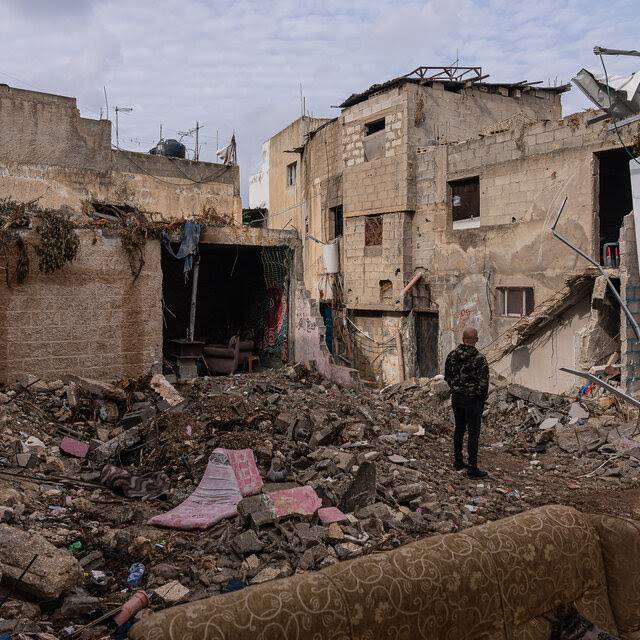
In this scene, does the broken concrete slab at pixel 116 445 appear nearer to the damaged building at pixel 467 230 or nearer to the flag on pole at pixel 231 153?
the damaged building at pixel 467 230

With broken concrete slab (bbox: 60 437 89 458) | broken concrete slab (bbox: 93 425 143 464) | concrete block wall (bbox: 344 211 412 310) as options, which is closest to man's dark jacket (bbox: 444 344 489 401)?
broken concrete slab (bbox: 93 425 143 464)

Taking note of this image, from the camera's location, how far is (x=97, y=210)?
32.1ft

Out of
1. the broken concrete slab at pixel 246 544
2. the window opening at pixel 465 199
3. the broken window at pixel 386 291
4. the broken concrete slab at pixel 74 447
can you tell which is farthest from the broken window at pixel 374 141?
the broken concrete slab at pixel 246 544

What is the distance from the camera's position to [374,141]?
53.8 ft

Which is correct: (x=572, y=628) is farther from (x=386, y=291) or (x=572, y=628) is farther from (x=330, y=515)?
(x=386, y=291)

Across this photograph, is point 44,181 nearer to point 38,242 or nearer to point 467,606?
point 38,242

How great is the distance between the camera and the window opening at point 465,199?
45.4ft

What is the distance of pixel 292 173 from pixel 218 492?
1917 cm

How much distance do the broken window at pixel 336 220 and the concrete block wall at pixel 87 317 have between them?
925 centimetres

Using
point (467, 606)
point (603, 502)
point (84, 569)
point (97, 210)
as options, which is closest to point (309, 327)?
point (97, 210)

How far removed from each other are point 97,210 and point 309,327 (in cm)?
520

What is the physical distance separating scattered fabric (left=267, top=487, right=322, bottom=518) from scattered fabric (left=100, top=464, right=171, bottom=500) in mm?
1475

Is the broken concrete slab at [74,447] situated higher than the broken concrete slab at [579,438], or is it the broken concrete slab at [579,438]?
the broken concrete slab at [74,447]

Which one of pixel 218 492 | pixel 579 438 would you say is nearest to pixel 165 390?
pixel 218 492
